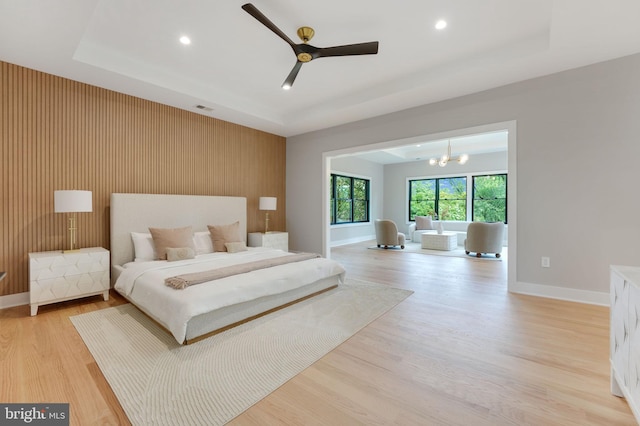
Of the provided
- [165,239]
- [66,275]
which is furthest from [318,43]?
[66,275]

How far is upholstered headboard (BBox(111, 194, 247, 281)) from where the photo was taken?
3865mm

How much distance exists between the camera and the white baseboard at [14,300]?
3.14 m

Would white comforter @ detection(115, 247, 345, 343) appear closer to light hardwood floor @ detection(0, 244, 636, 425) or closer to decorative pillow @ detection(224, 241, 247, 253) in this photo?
decorative pillow @ detection(224, 241, 247, 253)

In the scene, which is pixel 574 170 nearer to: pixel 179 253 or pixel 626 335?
pixel 626 335

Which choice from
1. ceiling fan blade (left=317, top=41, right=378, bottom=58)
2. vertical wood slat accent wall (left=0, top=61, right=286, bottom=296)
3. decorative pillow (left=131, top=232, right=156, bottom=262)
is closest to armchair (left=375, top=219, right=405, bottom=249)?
vertical wood slat accent wall (left=0, top=61, right=286, bottom=296)

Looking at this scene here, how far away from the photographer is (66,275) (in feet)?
10.3

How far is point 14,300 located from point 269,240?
3.45 metres

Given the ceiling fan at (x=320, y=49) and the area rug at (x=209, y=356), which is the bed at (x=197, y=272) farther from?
the ceiling fan at (x=320, y=49)

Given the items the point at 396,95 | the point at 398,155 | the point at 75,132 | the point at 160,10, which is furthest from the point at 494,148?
the point at 75,132

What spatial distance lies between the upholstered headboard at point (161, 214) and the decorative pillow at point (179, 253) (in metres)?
0.72

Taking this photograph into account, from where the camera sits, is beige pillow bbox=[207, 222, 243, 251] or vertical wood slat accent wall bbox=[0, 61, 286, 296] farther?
beige pillow bbox=[207, 222, 243, 251]

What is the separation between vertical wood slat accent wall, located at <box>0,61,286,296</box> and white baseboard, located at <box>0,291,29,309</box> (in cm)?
5

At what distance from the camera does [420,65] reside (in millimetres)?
3701


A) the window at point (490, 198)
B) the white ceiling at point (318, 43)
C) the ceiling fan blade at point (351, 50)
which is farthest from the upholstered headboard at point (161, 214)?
the window at point (490, 198)
